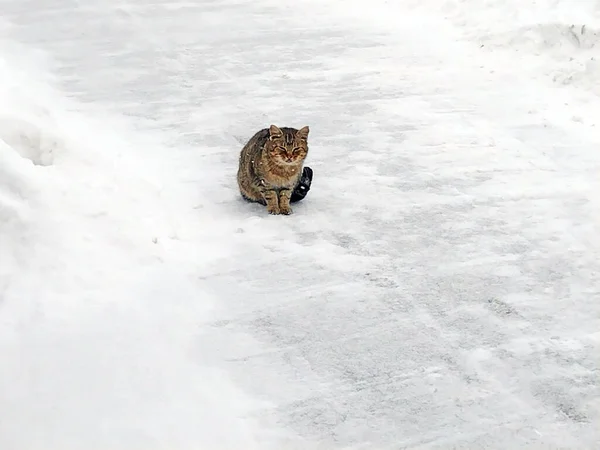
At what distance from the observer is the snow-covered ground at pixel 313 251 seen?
→ 14.2 ft

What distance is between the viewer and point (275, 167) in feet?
20.9

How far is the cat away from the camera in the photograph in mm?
6305

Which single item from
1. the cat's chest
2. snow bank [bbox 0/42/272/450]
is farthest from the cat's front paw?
snow bank [bbox 0/42/272/450]

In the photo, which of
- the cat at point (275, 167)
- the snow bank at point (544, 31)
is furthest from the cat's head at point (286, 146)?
the snow bank at point (544, 31)

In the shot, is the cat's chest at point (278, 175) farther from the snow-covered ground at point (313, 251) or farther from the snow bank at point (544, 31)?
the snow bank at point (544, 31)

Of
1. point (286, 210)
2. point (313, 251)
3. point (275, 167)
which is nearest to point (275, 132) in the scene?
point (275, 167)

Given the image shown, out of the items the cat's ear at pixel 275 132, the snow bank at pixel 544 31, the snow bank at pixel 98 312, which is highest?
the snow bank at pixel 544 31

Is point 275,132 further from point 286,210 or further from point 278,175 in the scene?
point 286,210

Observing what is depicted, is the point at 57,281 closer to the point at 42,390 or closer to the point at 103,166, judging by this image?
the point at 42,390

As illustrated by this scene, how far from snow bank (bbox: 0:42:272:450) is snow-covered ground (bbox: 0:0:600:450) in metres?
0.02

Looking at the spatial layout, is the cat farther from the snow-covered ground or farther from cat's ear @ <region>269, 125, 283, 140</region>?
the snow-covered ground

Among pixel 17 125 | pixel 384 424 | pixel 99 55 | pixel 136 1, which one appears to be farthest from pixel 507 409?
pixel 136 1

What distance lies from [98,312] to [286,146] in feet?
6.65

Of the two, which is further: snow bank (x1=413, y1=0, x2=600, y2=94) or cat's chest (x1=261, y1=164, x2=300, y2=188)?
snow bank (x1=413, y1=0, x2=600, y2=94)
